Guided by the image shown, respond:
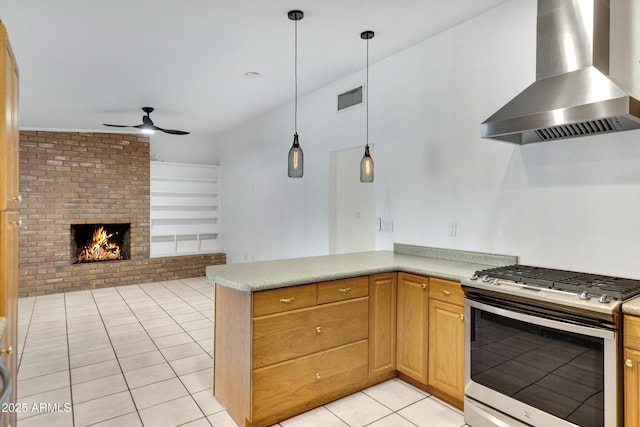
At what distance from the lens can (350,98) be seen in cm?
421

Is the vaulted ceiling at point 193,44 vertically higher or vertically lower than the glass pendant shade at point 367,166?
higher

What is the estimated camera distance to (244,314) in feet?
7.32

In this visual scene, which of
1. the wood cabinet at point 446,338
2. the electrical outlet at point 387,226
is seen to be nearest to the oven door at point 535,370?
the wood cabinet at point 446,338

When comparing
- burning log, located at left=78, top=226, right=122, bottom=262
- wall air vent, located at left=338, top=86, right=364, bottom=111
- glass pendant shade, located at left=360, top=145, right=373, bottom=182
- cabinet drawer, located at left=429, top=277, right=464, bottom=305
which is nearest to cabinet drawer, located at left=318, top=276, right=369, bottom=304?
cabinet drawer, located at left=429, top=277, right=464, bottom=305

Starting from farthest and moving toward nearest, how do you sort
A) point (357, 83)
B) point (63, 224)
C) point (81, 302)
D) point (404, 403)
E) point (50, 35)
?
point (63, 224) → point (81, 302) → point (357, 83) → point (50, 35) → point (404, 403)

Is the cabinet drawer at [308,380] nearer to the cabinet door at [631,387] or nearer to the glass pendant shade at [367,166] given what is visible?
the glass pendant shade at [367,166]

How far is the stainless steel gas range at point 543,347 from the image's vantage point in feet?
5.73

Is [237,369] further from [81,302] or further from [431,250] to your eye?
[81,302]

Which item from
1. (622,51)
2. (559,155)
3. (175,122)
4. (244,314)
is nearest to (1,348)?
(244,314)

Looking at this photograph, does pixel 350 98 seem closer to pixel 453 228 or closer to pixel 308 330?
pixel 453 228

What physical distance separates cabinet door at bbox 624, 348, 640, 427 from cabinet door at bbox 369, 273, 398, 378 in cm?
141

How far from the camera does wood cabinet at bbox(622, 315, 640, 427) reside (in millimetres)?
1686

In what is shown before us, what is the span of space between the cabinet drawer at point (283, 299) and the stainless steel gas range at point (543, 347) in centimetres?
98

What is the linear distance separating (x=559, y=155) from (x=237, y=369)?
2495mm
